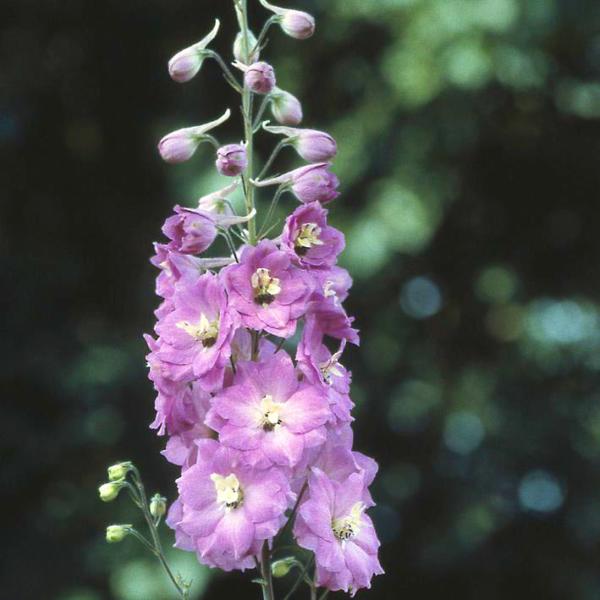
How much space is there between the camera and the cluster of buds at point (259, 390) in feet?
5.62

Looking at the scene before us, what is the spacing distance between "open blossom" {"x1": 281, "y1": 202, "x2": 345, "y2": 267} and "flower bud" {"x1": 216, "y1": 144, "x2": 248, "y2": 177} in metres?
0.11

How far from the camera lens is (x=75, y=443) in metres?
5.28

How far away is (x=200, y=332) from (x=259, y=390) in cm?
13

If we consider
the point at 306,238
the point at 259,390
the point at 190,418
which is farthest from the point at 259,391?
the point at 306,238

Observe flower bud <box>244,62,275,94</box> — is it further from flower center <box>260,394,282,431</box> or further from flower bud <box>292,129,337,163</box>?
flower center <box>260,394,282,431</box>

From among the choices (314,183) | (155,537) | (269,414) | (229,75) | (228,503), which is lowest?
(155,537)

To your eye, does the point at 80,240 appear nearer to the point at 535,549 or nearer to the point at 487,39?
the point at 487,39

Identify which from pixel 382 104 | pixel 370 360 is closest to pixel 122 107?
pixel 382 104

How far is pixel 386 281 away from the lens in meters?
5.21

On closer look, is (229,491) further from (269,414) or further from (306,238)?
(306,238)

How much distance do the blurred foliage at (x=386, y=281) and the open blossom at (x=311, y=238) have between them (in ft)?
10.2

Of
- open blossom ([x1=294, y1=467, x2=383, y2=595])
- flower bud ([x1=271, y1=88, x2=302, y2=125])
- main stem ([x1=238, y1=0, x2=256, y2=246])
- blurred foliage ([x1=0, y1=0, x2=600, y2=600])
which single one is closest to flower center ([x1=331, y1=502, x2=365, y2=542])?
open blossom ([x1=294, y1=467, x2=383, y2=595])

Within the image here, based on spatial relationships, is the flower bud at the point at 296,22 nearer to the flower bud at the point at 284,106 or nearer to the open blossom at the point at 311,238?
the flower bud at the point at 284,106

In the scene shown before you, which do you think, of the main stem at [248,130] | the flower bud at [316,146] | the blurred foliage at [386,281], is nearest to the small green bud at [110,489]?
the main stem at [248,130]
